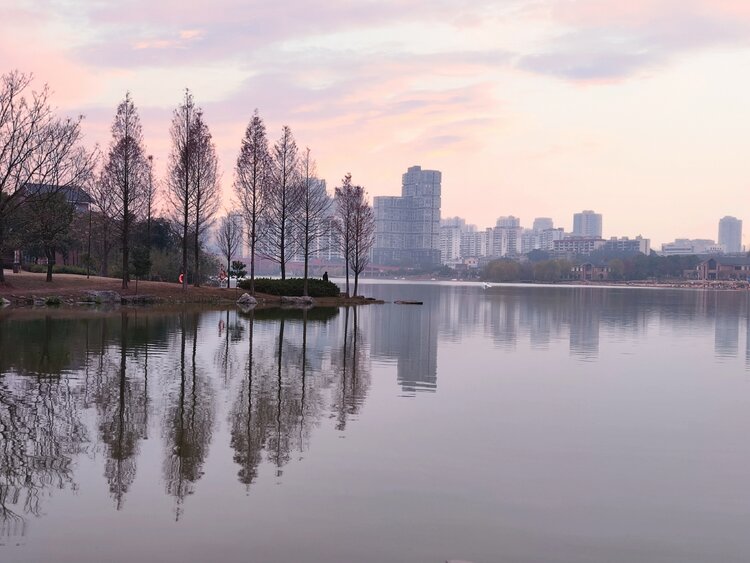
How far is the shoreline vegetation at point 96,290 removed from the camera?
48.3m

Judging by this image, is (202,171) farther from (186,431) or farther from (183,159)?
(186,431)

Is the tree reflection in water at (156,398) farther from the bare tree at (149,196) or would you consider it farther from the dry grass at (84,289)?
the bare tree at (149,196)

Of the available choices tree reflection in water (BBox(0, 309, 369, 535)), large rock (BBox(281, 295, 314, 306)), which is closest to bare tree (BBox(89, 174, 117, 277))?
large rock (BBox(281, 295, 314, 306))

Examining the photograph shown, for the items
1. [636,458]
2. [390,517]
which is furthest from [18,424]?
[636,458]

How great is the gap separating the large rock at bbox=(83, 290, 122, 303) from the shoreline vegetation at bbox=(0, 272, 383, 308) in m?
0.06

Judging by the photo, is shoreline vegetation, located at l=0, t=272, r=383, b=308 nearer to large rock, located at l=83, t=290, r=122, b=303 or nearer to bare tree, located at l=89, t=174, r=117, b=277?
large rock, located at l=83, t=290, r=122, b=303

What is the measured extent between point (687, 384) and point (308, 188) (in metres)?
49.6

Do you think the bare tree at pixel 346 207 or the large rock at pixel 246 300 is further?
the bare tree at pixel 346 207

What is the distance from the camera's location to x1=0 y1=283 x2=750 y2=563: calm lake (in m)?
8.94

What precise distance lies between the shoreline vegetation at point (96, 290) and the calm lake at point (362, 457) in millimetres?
23624

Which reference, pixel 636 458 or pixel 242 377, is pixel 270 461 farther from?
pixel 242 377

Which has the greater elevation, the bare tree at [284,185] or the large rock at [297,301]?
the bare tree at [284,185]

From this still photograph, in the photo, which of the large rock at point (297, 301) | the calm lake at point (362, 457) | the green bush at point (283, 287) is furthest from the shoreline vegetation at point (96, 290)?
the calm lake at point (362, 457)

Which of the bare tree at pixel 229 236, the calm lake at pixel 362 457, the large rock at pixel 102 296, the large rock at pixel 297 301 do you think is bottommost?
the calm lake at pixel 362 457
